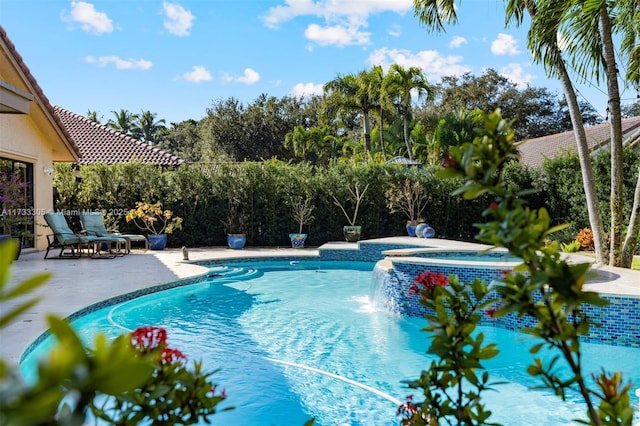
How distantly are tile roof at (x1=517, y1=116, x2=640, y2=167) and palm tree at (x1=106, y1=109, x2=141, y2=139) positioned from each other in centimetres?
4430

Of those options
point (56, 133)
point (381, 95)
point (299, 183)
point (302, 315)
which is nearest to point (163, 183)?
point (56, 133)

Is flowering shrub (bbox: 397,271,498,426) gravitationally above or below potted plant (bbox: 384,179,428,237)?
below

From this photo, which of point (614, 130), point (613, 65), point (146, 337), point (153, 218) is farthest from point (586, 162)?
point (153, 218)

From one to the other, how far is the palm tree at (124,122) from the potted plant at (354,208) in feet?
149

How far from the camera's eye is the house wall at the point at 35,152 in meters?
13.7

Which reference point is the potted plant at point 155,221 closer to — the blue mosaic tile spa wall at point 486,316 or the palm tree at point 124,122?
the blue mosaic tile spa wall at point 486,316

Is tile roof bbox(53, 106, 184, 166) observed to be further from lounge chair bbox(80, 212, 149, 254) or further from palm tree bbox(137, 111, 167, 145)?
palm tree bbox(137, 111, 167, 145)

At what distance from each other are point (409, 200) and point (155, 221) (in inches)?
366

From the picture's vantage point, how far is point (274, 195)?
18.2 meters

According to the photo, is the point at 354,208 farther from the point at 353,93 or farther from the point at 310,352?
the point at 353,93

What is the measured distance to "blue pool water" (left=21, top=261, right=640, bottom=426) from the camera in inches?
194

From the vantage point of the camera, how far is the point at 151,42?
70.1ft

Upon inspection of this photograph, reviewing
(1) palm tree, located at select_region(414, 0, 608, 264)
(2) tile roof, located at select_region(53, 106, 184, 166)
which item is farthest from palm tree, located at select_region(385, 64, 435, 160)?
(1) palm tree, located at select_region(414, 0, 608, 264)

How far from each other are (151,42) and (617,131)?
727 inches
